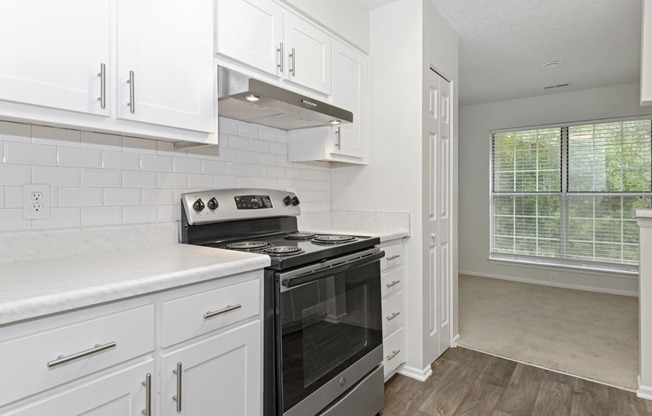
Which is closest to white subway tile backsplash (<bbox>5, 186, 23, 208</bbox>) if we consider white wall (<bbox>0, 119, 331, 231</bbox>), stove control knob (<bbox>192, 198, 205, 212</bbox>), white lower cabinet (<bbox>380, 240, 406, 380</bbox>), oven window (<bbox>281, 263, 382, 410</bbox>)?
white wall (<bbox>0, 119, 331, 231</bbox>)

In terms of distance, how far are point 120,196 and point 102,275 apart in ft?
2.08

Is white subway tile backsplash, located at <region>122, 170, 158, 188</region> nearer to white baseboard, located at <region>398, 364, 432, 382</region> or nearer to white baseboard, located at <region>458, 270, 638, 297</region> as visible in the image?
white baseboard, located at <region>398, 364, 432, 382</region>

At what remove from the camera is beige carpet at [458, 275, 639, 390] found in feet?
8.91

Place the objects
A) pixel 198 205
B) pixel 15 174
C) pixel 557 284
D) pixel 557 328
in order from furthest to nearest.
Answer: pixel 557 284 < pixel 557 328 < pixel 198 205 < pixel 15 174

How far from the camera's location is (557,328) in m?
3.43

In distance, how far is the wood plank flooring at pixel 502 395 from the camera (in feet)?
6.99

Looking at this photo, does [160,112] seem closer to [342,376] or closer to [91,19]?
[91,19]

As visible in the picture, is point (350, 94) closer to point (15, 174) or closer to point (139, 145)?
point (139, 145)

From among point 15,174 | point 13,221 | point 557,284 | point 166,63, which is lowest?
point 557,284

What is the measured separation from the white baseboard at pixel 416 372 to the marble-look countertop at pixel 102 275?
157 cm

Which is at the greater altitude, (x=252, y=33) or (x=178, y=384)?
(x=252, y=33)

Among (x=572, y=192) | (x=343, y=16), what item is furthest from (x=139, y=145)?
(x=572, y=192)

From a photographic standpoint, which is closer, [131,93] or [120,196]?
[131,93]

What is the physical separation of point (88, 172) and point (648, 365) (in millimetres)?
3150
